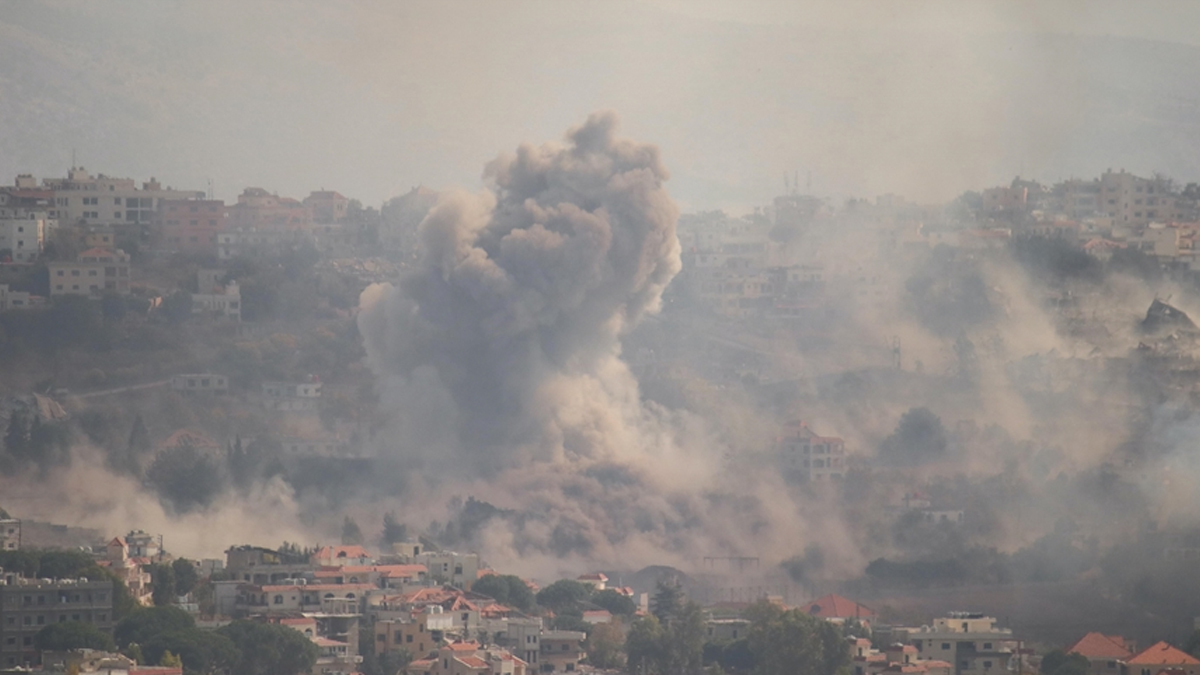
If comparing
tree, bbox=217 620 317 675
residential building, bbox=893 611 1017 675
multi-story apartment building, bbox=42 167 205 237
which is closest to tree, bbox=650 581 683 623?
residential building, bbox=893 611 1017 675

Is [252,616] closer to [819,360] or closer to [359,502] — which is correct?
[359,502]

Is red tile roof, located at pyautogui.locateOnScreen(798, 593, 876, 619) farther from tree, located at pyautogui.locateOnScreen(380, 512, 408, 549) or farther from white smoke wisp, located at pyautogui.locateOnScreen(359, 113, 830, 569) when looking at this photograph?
tree, located at pyautogui.locateOnScreen(380, 512, 408, 549)

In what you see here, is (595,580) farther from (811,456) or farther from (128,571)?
(811,456)

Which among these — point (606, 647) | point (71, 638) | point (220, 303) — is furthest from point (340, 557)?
point (220, 303)

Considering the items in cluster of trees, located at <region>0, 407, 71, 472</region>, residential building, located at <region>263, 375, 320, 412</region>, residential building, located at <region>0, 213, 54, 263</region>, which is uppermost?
residential building, located at <region>0, 213, 54, 263</region>

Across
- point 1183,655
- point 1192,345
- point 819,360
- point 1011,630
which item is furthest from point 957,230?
point 1183,655

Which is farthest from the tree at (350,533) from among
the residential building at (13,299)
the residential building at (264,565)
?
the residential building at (13,299)
